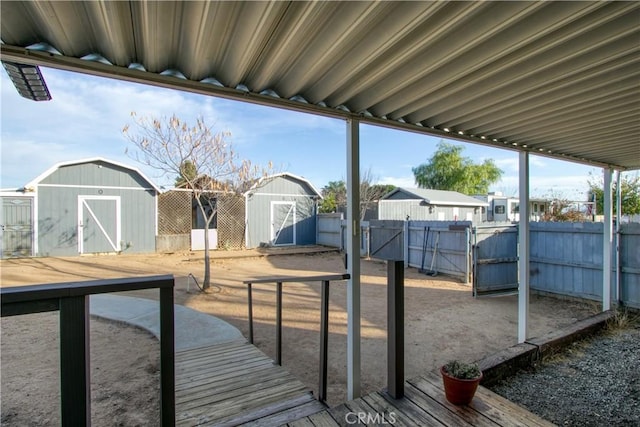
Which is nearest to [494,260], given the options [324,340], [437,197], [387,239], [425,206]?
[387,239]

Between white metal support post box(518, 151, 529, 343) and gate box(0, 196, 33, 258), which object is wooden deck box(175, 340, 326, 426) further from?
gate box(0, 196, 33, 258)

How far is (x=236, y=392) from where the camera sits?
2.36 metres

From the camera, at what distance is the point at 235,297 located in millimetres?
6000

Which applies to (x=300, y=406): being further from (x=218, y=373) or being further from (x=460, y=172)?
(x=460, y=172)

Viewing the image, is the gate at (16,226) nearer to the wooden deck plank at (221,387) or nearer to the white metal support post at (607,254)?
the wooden deck plank at (221,387)

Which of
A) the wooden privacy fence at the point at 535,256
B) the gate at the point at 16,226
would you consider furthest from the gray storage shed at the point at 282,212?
the gate at the point at 16,226

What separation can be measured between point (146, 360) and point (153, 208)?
9.64 meters

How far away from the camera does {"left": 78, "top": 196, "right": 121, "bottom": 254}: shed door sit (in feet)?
34.5

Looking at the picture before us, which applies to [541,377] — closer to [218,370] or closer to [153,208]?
[218,370]

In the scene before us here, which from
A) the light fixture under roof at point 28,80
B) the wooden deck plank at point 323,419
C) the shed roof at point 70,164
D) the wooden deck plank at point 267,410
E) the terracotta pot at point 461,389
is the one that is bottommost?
the wooden deck plank at point 267,410

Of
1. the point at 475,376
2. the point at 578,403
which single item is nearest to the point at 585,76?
the point at 475,376

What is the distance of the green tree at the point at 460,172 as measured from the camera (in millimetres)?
26703

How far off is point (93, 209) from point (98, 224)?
54 cm

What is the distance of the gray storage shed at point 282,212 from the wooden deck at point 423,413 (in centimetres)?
1143
